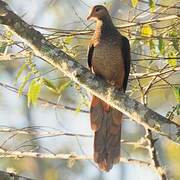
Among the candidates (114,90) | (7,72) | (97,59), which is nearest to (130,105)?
(114,90)

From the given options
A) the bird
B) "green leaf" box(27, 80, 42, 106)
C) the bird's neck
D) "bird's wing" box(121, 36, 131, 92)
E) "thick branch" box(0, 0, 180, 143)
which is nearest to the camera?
"thick branch" box(0, 0, 180, 143)

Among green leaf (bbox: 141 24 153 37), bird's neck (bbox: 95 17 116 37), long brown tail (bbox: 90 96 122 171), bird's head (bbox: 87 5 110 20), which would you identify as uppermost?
bird's head (bbox: 87 5 110 20)

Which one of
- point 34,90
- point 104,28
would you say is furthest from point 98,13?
point 34,90

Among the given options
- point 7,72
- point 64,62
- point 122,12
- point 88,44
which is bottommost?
point 64,62

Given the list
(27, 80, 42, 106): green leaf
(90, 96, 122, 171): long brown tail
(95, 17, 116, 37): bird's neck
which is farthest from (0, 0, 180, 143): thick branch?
(95, 17, 116, 37): bird's neck

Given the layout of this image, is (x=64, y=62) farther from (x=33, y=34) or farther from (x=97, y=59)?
(x=97, y=59)

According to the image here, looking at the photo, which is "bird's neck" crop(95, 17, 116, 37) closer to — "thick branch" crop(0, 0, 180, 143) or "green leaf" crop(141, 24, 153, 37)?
"green leaf" crop(141, 24, 153, 37)

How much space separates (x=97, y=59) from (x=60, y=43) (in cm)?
65

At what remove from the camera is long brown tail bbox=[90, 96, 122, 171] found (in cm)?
370

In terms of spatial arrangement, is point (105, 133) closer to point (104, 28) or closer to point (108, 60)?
point (108, 60)

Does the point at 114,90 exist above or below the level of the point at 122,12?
below

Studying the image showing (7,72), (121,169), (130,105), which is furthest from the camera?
(121,169)

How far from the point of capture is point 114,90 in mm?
3088

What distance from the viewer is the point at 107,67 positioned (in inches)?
163
